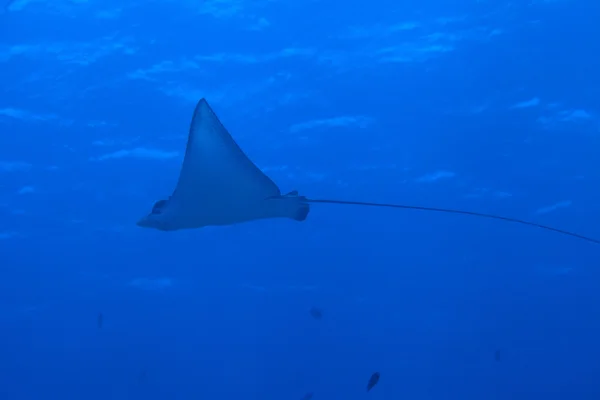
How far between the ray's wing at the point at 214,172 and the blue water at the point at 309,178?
21.1 feet

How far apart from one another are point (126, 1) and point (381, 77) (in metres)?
5.34

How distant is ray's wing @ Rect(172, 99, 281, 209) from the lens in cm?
470

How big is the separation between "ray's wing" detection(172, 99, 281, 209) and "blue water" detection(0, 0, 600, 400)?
21.1 ft

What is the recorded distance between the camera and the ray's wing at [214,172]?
4.70 m

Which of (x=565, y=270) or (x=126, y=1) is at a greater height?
(x=126, y=1)

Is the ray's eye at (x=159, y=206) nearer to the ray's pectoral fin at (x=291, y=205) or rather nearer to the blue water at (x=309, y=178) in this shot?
the ray's pectoral fin at (x=291, y=205)

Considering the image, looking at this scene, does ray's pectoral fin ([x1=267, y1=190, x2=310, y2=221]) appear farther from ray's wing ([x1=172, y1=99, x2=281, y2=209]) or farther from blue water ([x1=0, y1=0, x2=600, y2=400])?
blue water ([x1=0, y1=0, x2=600, y2=400])

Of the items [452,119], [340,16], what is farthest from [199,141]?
[452,119]

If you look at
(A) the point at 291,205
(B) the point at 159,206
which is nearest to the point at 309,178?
(A) the point at 291,205

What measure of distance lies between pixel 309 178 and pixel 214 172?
991 centimetres


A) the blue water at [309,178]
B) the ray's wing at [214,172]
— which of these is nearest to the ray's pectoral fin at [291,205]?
the ray's wing at [214,172]

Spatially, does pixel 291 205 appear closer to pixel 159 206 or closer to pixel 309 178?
pixel 159 206

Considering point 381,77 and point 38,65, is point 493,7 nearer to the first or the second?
point 381,77

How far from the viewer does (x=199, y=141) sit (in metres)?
4.76
